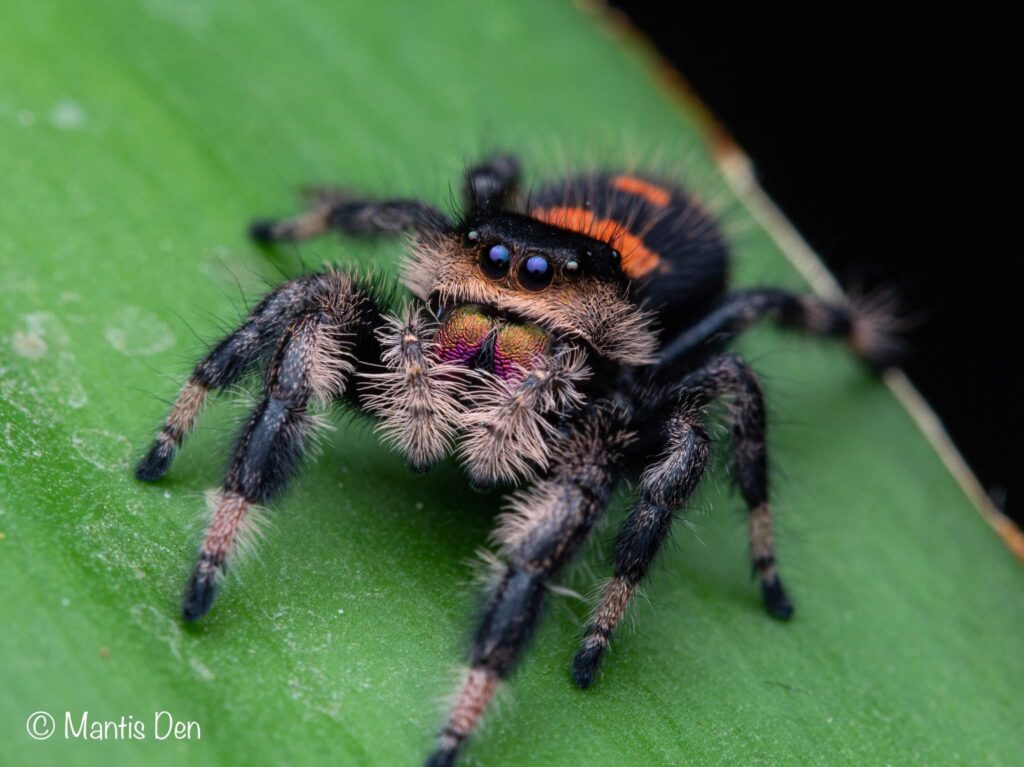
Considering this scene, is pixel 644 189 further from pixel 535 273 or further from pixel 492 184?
pixel 535 273

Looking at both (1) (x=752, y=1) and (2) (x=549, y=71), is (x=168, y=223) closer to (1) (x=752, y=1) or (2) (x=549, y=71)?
(2) (x=549, y=71)

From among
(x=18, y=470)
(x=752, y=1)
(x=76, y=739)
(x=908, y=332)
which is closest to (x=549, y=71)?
(x=752, y=1)

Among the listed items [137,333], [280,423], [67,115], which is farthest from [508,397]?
[67,115]

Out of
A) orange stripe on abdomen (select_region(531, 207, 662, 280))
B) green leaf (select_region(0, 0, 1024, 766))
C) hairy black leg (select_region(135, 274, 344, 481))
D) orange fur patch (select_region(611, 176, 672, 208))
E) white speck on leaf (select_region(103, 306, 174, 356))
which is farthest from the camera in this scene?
orange fur patch (select_region(611, 176, 672, 208))

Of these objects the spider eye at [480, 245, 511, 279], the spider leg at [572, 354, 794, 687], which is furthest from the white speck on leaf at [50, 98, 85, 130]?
the spider leg at [572, 354, 794, 687]

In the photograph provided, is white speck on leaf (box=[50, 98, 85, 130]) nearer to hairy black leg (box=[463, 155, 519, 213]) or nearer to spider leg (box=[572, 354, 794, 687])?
hairy black leg (box=[463, 155, 519, 213])

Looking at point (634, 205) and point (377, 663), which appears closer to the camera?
point (377, 663)

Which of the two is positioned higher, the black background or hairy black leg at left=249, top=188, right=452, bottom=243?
the black background

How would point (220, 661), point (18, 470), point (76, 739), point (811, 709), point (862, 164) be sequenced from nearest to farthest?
point (76, 739) < point (220, 661) < point (18, 470) < point (811, 709) < point (862, 164)
